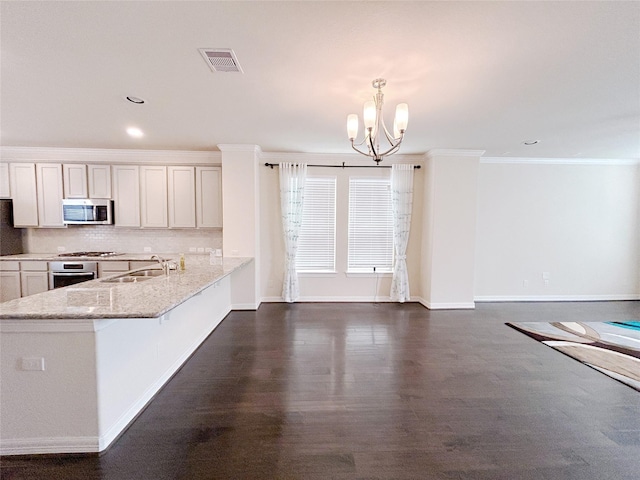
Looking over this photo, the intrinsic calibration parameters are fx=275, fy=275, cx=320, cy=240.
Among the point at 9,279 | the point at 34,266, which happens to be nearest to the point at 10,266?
the point at 9,279

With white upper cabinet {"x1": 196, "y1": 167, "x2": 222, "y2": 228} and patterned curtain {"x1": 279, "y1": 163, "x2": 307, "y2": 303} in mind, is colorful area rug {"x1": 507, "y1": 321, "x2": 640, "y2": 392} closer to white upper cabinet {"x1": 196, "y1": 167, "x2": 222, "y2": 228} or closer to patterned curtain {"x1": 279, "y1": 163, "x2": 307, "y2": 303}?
patterned curtain {"x1": 279, "y1": 163, "x2": 307, "y2": 303}

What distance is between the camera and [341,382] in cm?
258

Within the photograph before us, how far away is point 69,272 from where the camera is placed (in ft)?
13.4

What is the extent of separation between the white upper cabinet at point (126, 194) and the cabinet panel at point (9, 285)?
1.48 m

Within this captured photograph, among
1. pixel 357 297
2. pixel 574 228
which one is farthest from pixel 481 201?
pixel 357 297

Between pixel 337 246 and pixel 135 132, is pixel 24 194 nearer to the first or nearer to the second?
pixel 135 132

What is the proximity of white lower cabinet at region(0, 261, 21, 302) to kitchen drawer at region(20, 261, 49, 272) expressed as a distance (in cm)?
8

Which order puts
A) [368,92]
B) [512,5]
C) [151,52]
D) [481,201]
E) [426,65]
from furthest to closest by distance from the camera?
[481,201], [368,92], [426,65], [151,52], [512,5]

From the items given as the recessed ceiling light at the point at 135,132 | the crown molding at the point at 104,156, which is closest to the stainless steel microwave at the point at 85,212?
the crown molding at the point at 104,156

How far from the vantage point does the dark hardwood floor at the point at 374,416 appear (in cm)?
166

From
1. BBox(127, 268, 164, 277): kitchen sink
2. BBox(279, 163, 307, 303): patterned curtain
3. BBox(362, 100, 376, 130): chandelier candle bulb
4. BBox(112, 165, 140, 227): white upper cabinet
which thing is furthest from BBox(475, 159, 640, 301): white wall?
BBox(112, 165, 140, 227): white upper cabinet

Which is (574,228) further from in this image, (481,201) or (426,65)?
(426,65)

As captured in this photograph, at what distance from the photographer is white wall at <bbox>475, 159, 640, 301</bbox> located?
205 inches

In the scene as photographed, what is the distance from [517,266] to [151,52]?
20.6ft
